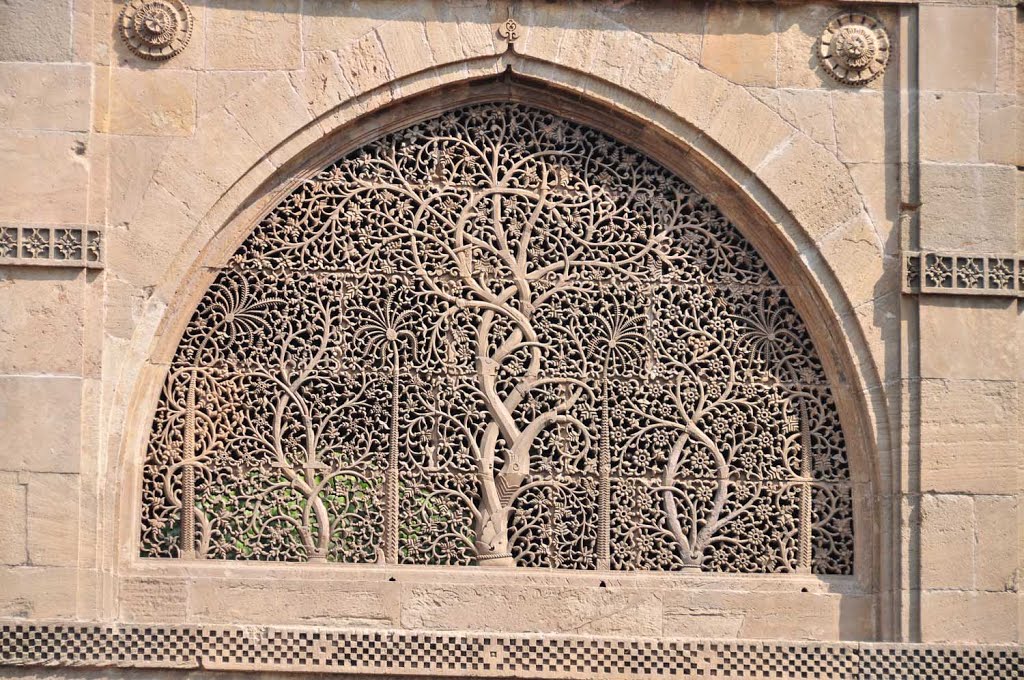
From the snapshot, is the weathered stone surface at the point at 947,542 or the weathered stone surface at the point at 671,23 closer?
the weathered stone surface at the point at 947,542

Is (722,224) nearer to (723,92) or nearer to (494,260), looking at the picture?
(723,92)

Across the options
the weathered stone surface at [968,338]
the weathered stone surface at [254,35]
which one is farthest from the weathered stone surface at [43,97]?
the weathered stone surface at [968,338]

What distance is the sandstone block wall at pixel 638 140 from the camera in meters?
8.02

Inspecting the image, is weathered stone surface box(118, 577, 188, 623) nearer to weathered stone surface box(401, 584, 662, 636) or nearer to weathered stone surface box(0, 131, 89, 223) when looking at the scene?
weathered stone surface box(401, 584, 662, 636)

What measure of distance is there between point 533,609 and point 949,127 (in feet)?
10.4

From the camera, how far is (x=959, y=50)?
843cm

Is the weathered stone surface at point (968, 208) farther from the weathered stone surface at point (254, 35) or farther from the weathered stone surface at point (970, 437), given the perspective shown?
the weathered stone surface at point (254, 35)

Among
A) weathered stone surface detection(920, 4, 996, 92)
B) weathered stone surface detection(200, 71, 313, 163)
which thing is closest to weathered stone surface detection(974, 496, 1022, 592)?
weathered stone surface detection(920, 4, 996, 92)

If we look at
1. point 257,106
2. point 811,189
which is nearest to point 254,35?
point 257,106

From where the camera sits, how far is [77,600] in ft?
25.9

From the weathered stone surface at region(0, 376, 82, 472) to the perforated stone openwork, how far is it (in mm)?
466

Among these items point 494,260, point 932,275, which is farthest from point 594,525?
point 932,275

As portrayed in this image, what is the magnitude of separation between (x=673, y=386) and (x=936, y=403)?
4.23 ft

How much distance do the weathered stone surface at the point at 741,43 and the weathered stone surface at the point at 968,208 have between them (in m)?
0.96
